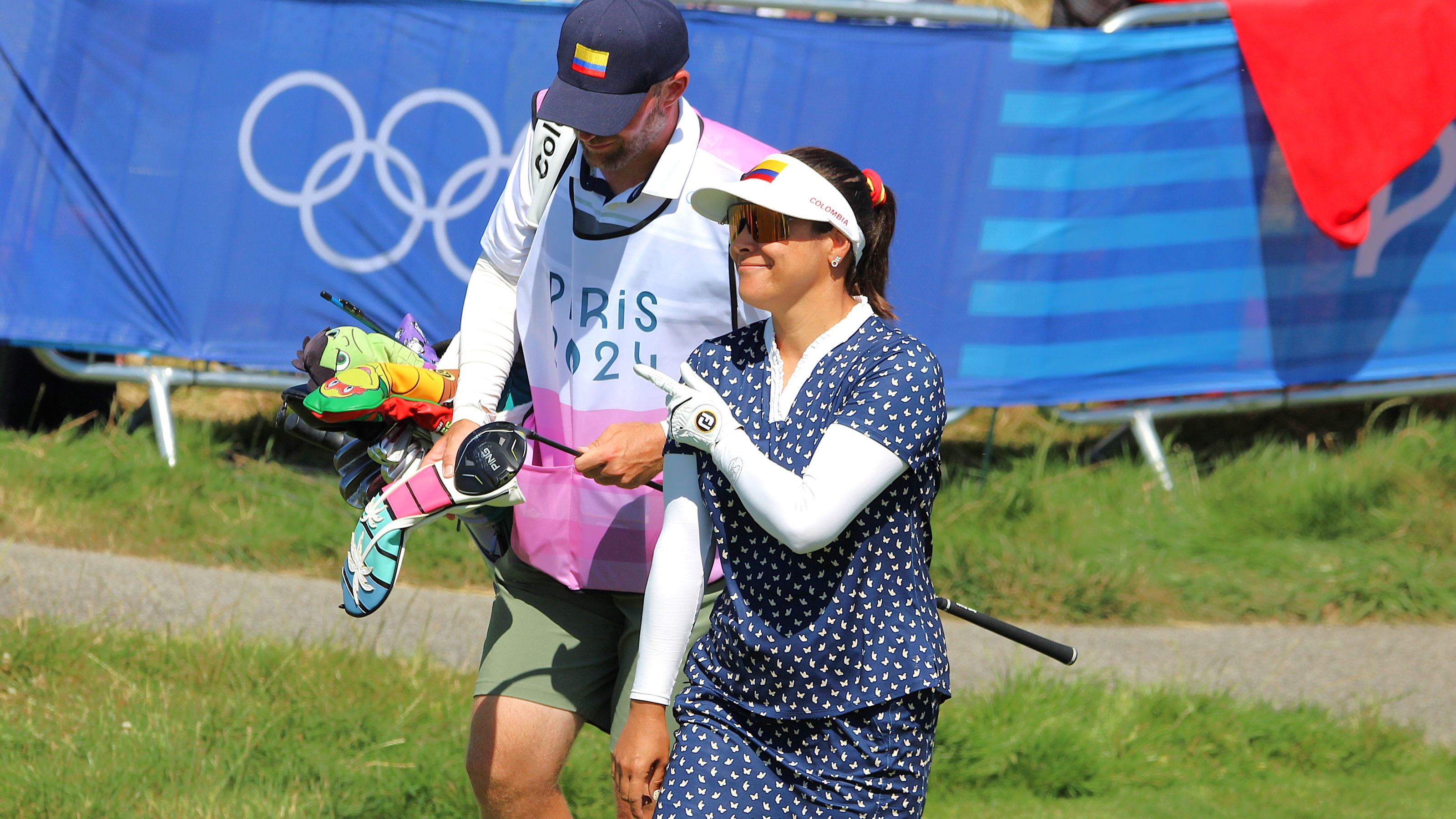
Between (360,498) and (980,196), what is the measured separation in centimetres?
389

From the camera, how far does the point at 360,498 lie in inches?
131

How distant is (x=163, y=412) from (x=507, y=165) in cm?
191

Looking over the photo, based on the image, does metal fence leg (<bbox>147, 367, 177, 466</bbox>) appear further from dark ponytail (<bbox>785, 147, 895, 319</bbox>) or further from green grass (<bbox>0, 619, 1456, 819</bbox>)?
dark ponytail (<bbox>785, 147, 895, 319</bbox>)

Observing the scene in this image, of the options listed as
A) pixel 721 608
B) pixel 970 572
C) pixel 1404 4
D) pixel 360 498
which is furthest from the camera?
pixel 1404 4

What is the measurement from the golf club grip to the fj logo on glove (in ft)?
2.14

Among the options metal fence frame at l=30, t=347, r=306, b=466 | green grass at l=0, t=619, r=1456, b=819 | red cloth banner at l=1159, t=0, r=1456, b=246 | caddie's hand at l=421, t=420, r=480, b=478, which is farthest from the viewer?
metal fence frame at l=30, t=347, r=306, b=466

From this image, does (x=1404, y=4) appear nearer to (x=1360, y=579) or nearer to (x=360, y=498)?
(x=1360, y=579)

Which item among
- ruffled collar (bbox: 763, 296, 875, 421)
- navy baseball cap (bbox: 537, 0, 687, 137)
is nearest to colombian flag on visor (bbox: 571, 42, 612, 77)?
navy baseball cap (bbox: 537, 0, 687, 137)

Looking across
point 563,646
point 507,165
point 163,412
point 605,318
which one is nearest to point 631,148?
point 605,318

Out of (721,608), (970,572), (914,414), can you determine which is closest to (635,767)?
(721,608)

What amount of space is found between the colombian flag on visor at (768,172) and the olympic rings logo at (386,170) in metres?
4.05

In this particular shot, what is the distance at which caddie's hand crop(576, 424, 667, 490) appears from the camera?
111 inches

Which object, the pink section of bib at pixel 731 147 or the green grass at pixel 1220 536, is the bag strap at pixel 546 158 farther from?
the green grass at pixel 1220 536

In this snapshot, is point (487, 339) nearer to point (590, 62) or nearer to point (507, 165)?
point (590, 62)
